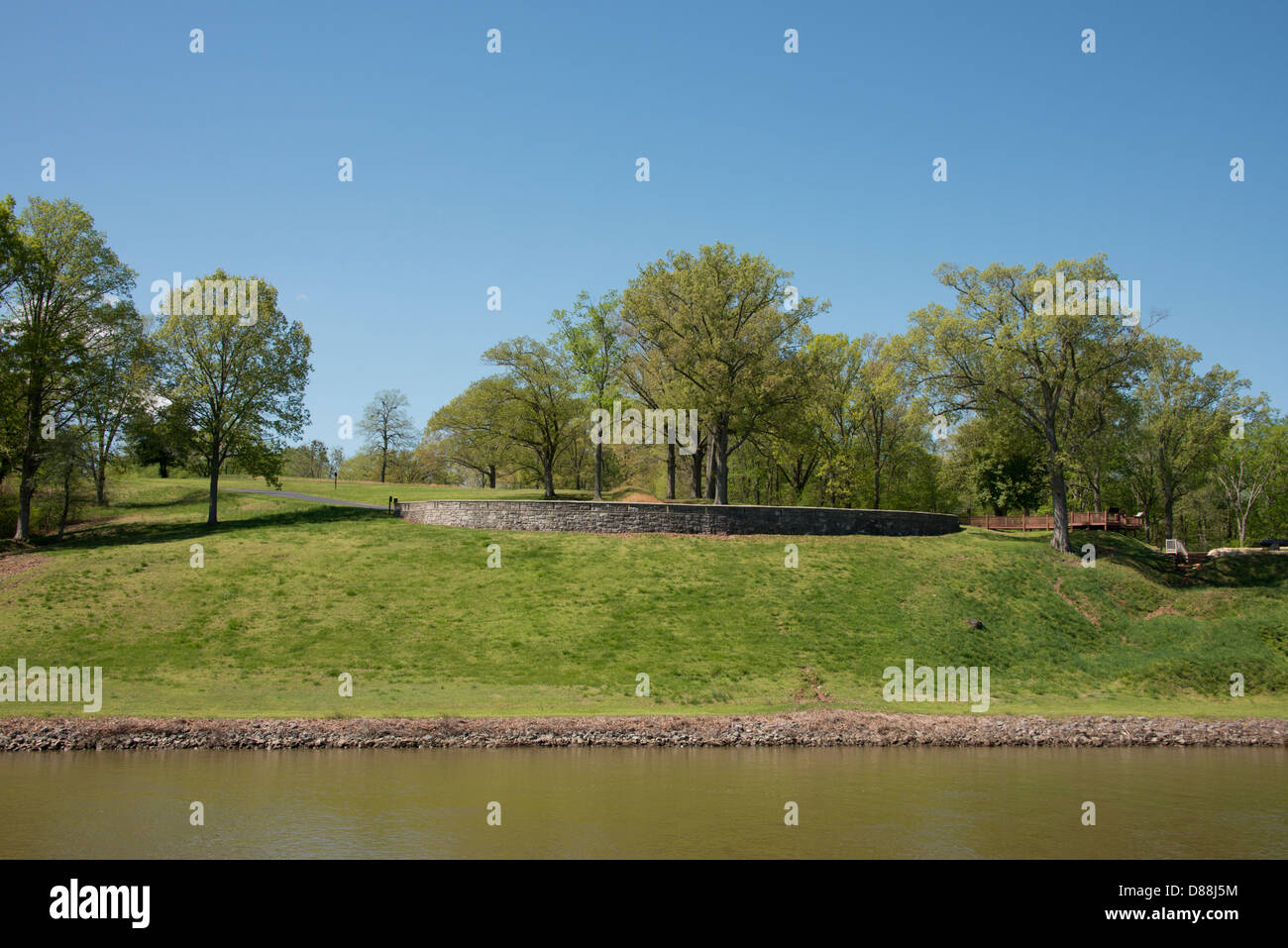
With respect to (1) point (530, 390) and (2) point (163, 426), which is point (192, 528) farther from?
(1) point (530, 390)

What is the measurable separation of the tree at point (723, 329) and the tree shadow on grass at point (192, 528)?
2187 cm

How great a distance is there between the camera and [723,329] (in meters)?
52.8

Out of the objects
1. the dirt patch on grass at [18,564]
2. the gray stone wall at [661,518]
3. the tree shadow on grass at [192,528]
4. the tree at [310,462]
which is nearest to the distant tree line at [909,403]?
the gray stone wall at [661,518]

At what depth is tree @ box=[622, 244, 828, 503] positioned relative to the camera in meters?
52.2

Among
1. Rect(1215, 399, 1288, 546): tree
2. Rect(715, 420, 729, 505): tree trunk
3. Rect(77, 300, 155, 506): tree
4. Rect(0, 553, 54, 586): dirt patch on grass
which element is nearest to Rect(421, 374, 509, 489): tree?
Rect(715, 420, 729, 505): tree trunk

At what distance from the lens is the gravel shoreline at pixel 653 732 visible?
22.8 metres

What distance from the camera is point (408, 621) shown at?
34.0 meters

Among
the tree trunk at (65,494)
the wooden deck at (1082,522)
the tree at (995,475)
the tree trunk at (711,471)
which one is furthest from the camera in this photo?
the tree at (995,475)

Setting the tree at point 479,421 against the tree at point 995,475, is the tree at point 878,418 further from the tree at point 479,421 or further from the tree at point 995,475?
the tree at point 479,421

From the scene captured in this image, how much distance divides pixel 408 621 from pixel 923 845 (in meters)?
24.4

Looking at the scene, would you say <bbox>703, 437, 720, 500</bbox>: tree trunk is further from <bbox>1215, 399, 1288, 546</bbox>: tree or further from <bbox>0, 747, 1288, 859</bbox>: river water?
<bbox>1215, 399, 1288, 546</bbox>: tree

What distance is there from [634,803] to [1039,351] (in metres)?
41.1

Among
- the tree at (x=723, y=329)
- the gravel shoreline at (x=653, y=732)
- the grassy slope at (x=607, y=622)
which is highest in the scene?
the tree at (x=723, y=329)

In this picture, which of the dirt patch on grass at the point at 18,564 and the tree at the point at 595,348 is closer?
the dirt patch on grass at the point at 18,564
